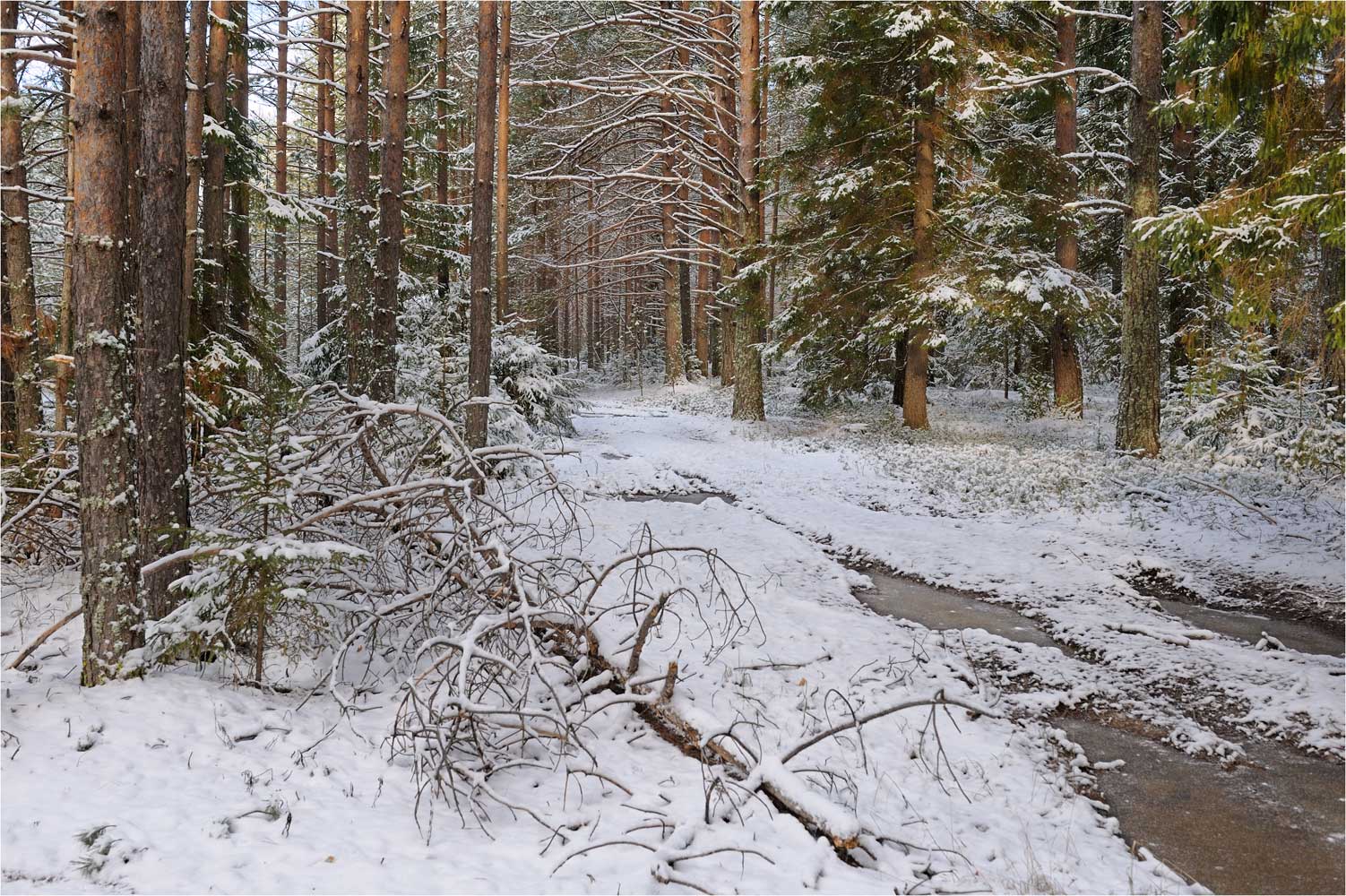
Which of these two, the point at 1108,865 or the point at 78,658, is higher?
the point at 78,658

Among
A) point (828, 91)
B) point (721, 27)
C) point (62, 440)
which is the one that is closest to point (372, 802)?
point (62, 440)

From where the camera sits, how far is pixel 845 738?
4.96 metres

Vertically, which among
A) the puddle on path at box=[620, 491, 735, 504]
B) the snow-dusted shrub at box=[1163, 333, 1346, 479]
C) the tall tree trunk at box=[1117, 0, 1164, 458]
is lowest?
the puddle on path at box=[620, 491, 735, 504]

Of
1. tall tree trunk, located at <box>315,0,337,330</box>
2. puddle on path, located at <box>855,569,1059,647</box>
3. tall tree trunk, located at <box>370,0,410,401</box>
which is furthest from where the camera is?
tall tree trunk, located at <box>315,0,337,330</box>

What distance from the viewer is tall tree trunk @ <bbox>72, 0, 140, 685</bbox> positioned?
444 cm

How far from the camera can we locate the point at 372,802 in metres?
3.95

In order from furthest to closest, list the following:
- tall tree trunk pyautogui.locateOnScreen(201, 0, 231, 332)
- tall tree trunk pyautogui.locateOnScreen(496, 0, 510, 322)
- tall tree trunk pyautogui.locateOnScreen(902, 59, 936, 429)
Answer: tall tree trunk pyautogui.locateOnScreen(496, 0, 510, 322)
tall tree trunk pyautogui.locateOnScreen(902, 59, 936, 429)
tall tree trunk pyautogui.locateOnScreen(201, 0, 231, 332)

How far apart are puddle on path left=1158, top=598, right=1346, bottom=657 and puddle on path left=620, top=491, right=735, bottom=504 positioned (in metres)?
5.88

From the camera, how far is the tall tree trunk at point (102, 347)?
14.6 feet

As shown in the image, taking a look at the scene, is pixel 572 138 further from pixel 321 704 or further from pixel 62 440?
pixel 321 704

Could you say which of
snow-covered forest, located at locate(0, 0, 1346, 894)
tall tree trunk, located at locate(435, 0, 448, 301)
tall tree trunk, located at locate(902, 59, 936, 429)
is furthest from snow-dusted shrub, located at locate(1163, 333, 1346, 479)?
tall tree trunk, located at locate(435, 0, 448, 301)

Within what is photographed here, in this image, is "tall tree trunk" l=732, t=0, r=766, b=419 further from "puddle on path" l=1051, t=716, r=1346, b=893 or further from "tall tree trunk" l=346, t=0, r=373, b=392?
"puddle on path" l=1051, t=716, r=1346, b=893

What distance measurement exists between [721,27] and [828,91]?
464cm

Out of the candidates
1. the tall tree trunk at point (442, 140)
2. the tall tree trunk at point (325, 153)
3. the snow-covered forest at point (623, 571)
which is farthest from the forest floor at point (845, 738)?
the tall tree trunk at point (325, 153)
